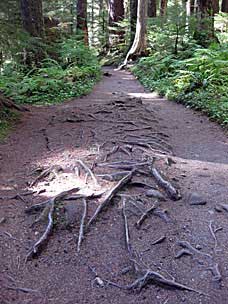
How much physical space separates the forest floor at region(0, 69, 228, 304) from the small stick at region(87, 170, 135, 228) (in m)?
0.03

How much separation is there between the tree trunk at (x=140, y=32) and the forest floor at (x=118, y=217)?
11.7m

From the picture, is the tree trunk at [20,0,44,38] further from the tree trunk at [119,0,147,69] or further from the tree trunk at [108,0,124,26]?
the tree trunk at [108,0,124,26]

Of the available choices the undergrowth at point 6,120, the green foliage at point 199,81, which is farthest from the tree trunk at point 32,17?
the green foliage at point 199,81

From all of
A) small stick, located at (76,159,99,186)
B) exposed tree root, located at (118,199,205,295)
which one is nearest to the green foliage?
small stick, located at (76,159,99,186)

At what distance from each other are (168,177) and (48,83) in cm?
718

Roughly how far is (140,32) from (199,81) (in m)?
8.38

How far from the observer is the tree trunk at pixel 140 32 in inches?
682

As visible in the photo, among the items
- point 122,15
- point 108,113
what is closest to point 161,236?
point 108,113

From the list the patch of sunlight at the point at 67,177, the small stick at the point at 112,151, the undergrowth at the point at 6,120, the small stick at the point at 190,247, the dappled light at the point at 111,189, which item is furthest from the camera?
the undergrowth at the point at 6,120

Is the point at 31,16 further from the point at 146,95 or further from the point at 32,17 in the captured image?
the point at 146,95

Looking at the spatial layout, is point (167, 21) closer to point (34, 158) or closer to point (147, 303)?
point (34, 158)

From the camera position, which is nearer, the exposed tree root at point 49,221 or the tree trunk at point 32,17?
the exposed tree root at point 49,221

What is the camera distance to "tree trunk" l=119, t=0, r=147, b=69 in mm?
17328

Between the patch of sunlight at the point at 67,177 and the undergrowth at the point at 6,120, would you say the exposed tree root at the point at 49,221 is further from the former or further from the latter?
the undergrowth at the point at 6,120
